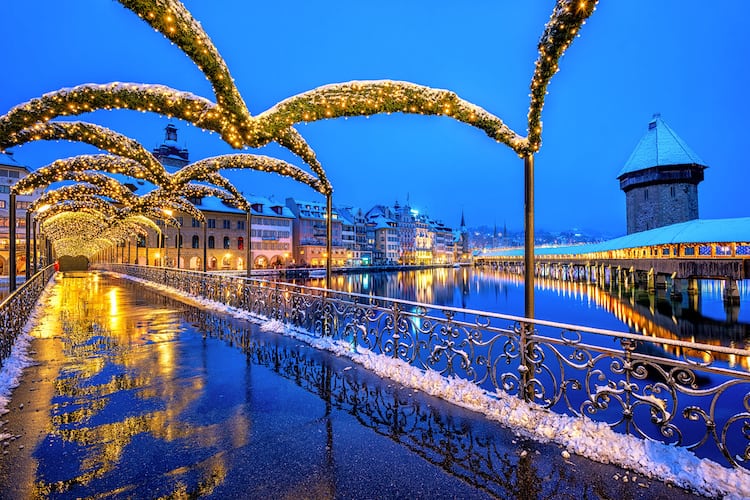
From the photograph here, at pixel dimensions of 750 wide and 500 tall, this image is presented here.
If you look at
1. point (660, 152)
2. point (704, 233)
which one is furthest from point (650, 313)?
Result: point (660, 152)

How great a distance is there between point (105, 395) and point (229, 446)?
2702 mm

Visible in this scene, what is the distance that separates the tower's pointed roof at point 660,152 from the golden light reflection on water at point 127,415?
6003cm

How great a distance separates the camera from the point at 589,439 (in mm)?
3787

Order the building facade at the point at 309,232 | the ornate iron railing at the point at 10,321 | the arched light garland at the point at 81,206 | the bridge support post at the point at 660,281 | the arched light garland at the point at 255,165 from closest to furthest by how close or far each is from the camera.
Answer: the ornate iron railing at the point at 10,321
the arched light garland at the point at 255,165
the arched light garland at the point at 81,206
the bridge support post at the point at 660,281
the building facade at the point at 309,232

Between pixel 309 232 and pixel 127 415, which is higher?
pixel 309 232

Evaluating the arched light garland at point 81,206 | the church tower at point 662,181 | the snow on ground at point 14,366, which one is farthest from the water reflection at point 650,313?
the arched light garland at point 81,206

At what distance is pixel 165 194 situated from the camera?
15383mm

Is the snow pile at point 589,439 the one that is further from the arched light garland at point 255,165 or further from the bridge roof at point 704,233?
the bridge roof at point 704,233

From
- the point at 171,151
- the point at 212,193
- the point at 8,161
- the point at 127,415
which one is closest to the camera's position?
the point at 127,415

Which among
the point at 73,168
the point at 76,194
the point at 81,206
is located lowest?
the point at 81,206

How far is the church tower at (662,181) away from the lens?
156 ft

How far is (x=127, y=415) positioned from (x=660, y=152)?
6340 cm

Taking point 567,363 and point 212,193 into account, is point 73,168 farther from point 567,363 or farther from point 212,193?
point 567,363

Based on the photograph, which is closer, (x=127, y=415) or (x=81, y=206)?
(x=127, y=415)
